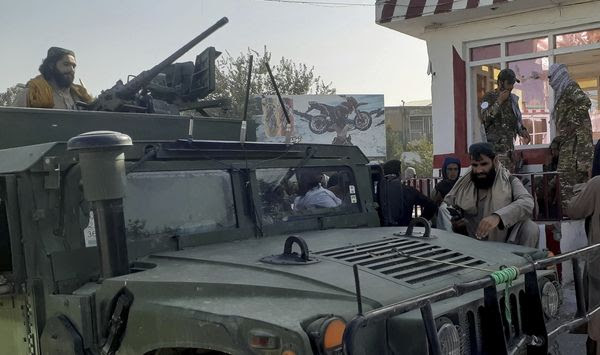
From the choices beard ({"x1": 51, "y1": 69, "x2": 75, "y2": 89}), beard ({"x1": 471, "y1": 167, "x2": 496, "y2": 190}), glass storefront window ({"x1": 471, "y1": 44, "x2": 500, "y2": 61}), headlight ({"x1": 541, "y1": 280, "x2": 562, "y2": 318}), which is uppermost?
glass storefront window ({"x1": 471, "y1": 44, "x2": 500, "y2": 61})

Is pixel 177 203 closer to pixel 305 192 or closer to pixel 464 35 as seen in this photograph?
pixel 305 192

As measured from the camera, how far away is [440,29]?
30.1ft

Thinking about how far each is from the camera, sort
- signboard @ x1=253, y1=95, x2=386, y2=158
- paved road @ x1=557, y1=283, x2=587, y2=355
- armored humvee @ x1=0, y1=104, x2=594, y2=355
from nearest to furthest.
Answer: armored humvee @ x1=0, y1=104, x2=594, y2=355 → paved road @ x1=557, y1=283, x2=587, y2=355 → signboard @ x1=253, y1=95, x2=386, y2=158

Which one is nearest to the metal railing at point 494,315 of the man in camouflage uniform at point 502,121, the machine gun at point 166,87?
the machine gun at point 166,87

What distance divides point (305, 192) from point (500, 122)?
392cm

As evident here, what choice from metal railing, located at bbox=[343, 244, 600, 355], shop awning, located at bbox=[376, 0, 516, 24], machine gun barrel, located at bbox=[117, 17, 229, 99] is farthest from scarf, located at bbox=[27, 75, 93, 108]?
shop awning, located at bbox=[376, 0, 516, 24]

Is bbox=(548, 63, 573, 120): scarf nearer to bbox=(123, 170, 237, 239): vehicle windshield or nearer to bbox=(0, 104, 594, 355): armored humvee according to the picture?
bbox=(0, 104, 594, 355): armored humvee

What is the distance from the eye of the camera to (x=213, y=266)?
2824mm

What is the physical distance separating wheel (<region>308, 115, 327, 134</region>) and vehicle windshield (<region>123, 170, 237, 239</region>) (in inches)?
720

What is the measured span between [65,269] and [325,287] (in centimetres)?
119

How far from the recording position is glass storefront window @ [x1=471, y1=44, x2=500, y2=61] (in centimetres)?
893

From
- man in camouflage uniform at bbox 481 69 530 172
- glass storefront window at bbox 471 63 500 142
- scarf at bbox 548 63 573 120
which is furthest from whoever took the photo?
glass storefront window at bbox 471 63 500 142

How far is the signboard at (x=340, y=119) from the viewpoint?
70.8ft

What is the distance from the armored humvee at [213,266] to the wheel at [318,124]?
1792cm
